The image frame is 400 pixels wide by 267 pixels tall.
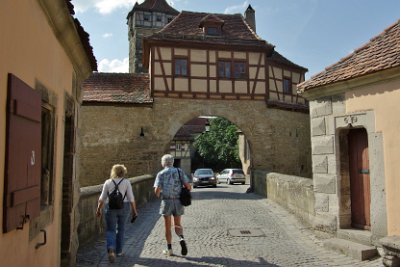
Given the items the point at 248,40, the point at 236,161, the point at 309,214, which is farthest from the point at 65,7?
the point at 236,161

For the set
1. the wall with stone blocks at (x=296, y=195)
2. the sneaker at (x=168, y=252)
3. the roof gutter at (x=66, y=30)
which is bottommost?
the sneaker at (x=168, y=252)

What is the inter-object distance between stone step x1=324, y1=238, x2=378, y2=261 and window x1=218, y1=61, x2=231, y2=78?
603 inches

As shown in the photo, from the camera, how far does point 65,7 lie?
416 centimetres

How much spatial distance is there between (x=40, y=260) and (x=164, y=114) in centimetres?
1693

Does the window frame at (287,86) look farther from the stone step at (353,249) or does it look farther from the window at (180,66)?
the stone step at (353,249)

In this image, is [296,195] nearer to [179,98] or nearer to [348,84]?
[348,84]

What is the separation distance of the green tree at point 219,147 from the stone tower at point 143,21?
407 inches

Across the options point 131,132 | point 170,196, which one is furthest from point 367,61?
point 131,132

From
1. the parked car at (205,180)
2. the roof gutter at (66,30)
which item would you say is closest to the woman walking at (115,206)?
the roof gutter at (66,30)

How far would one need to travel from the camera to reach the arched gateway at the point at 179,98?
67.8ft

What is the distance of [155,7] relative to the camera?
44.5 meters

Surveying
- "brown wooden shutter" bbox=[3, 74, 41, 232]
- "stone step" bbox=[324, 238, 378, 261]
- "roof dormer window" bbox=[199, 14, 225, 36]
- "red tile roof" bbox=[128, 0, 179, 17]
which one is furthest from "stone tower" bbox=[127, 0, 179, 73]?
"brown wooden shutter" bbox=[3, 74, 41, 232]

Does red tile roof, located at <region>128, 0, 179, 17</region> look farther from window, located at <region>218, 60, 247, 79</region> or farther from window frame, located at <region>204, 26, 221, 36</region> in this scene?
window, located at <region>218, 60, 247, 79</region>

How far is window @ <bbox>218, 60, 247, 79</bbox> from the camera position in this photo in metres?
21.3
